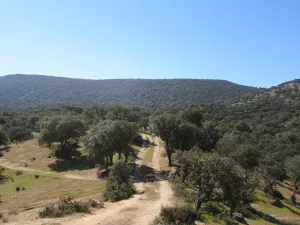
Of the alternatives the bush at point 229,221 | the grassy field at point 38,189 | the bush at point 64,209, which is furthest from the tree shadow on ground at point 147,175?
the bush at point 229,221

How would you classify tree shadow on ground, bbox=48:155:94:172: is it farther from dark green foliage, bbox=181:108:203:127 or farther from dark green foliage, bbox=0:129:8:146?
dark green foliage, bbox=181:108:203:127

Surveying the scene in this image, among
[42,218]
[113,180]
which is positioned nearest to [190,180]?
[42,218]

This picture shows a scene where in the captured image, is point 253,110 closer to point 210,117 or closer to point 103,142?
point 210,117

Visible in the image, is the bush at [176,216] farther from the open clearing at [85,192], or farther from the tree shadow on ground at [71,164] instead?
the tree shadow on ground at [71,164]

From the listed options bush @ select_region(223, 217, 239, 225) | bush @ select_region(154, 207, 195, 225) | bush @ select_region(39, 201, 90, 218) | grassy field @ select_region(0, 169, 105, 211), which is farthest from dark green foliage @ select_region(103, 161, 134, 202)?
bush @ select_region(223, 217, 239, 225)

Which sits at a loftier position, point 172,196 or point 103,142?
point 103,142
